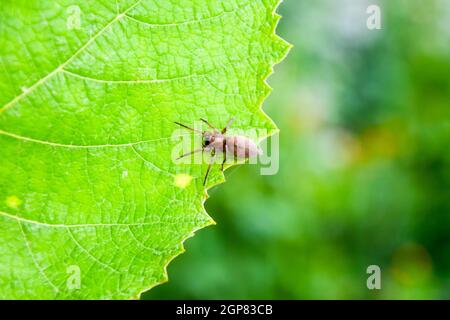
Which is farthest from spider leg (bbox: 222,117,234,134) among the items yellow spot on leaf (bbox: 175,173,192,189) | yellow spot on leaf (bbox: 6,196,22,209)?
yellow spot on leaf (bbox: 6,196,22,209)

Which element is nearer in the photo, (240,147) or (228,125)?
(228,125)

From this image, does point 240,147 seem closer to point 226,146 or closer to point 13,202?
point 226,146

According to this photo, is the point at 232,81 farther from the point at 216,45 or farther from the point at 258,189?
the point at 258,189

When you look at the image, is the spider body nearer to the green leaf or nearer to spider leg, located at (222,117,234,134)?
spider leg, located at (222,117,234,134)

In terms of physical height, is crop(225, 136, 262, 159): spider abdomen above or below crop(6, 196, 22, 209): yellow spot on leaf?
above

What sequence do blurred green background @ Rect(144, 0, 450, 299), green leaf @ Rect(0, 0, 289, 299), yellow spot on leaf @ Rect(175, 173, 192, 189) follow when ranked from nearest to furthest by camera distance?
green leaf @ Rect(0, 0, 289, 299) < yellow spot on leaf @ Rect(175, 173, 192, 189) < blurred green background @ Rect(144, 0, 450, 299)

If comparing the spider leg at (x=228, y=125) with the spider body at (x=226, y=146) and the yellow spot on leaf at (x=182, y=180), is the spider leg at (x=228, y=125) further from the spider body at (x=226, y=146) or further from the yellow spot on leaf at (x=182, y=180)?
the yellow spot on leaf at (x=182, y=180)

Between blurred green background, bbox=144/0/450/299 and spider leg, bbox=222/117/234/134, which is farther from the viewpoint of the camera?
blurred green background, bbox=144/0/450/299

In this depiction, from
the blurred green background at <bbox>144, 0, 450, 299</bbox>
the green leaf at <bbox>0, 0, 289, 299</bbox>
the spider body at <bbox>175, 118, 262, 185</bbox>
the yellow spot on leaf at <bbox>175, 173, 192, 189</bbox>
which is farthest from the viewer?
the blurred green background at <bbox>144, 0, 450, 299</bbox>

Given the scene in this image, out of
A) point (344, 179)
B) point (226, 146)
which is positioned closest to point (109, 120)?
point (226, 146)
